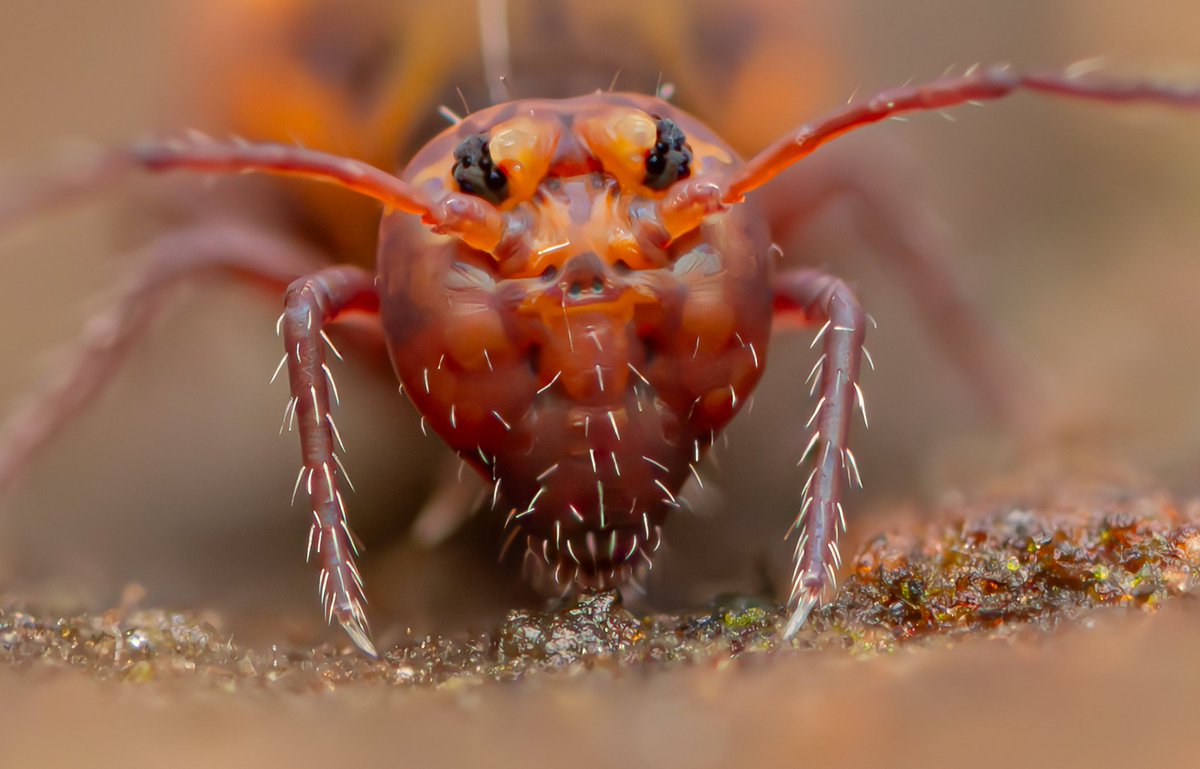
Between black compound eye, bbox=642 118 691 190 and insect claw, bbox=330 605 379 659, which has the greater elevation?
black compound eye, bbox=642 118 691 190

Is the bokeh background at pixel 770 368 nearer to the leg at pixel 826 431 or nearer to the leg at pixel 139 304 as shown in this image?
the leg at pixel 139 304

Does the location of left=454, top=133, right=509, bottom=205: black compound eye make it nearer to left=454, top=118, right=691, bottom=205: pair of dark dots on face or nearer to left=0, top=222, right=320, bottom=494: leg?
left=454, top=118, right=691, bottom=205: pair of dark dots on face

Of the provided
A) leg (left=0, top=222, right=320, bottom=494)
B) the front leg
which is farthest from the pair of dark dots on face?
leg (left=0, top=222, right=320, bottom=494)

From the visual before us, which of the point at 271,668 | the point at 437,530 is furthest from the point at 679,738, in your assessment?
the point at 437,530

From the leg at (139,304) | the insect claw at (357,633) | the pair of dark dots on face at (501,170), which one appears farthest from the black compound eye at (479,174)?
the leg at (139,304)

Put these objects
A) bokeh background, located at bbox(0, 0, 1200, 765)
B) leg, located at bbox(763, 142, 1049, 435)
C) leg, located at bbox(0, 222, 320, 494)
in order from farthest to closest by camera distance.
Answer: leg, located at bbox(763, 142, 1049, 435)
leg, located at bbox(0, 222, 320, 494)
bokeh background, located at bbox(0, 0, 1200, 765)

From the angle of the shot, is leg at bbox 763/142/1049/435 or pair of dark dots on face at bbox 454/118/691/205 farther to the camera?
leg at bbox 763/142/1049/435

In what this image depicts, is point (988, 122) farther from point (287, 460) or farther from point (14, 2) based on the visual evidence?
point (14, 2)
